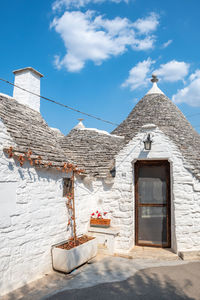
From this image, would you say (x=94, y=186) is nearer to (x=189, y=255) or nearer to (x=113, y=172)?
(x=113, y=172)

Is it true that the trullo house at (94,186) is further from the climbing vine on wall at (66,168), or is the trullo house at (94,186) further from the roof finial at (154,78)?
the roof finial at (154,78)

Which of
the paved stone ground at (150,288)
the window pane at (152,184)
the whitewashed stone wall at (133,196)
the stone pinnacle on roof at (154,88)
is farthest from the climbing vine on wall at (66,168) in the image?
the stone pinnacle on roof at (154,88)

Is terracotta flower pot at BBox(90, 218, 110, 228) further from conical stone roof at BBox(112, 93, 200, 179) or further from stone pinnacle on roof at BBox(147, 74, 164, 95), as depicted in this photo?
stone pinnacle on roof at BBox(147, 74, 164, 95)

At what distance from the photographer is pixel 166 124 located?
777 centimetres

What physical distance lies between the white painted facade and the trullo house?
2 centimetres

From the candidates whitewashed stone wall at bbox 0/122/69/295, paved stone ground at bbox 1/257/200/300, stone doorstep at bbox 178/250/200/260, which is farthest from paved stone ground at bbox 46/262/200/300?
whitewashed stone wall at bbox 0/122/69/295

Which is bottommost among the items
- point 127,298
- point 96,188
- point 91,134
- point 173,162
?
point 127,298

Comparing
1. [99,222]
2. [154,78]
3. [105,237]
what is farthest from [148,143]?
[154,78]

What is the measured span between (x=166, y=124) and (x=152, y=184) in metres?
2.33

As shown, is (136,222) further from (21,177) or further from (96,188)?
(21,177)

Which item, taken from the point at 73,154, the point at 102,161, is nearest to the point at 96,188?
the point at 102,161

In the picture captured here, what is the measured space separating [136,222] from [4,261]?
3974 millimetres

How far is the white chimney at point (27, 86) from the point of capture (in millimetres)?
7586

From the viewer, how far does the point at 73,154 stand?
769 cm
